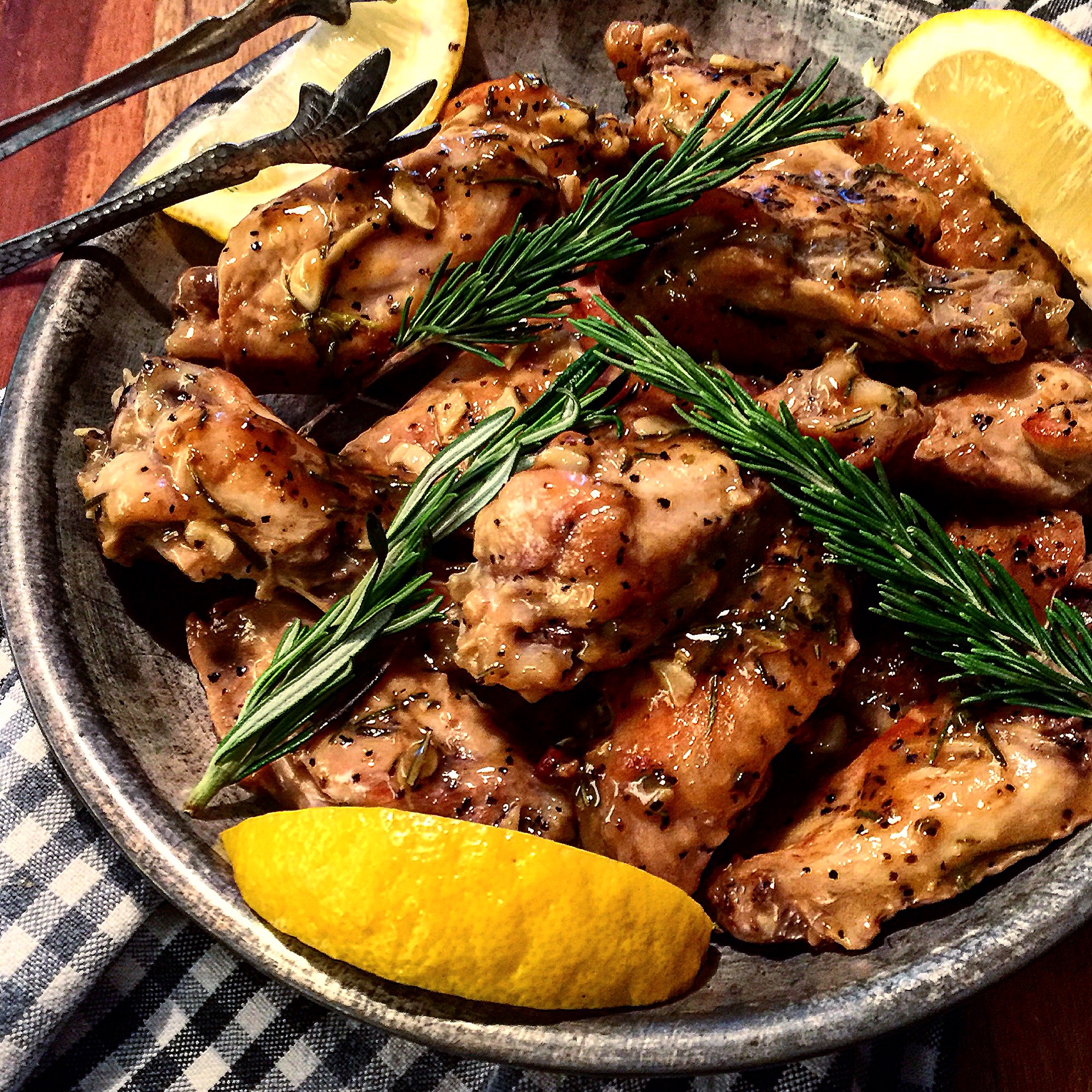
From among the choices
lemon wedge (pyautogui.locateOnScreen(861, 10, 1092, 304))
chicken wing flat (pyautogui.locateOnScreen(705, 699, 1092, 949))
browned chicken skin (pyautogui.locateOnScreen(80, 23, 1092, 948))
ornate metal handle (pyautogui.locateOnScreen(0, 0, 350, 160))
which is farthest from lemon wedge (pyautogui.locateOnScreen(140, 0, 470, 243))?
chicken wing flat (pyautogui.locateOnScreen(705, 699, 1092, 949))

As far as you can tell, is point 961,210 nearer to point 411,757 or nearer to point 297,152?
point 297,152

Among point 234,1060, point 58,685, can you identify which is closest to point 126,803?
point 58,685

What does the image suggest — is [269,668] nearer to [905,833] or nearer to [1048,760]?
[905,833]

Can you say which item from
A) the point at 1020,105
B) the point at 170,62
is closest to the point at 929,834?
the point at 1020,105

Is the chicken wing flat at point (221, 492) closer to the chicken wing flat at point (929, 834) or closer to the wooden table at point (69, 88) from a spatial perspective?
the chicken wing flat at point (929, 834)

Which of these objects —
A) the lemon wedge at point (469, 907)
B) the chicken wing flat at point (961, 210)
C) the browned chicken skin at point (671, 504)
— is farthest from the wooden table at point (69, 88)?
the lemon wedge at point (469, 907)
